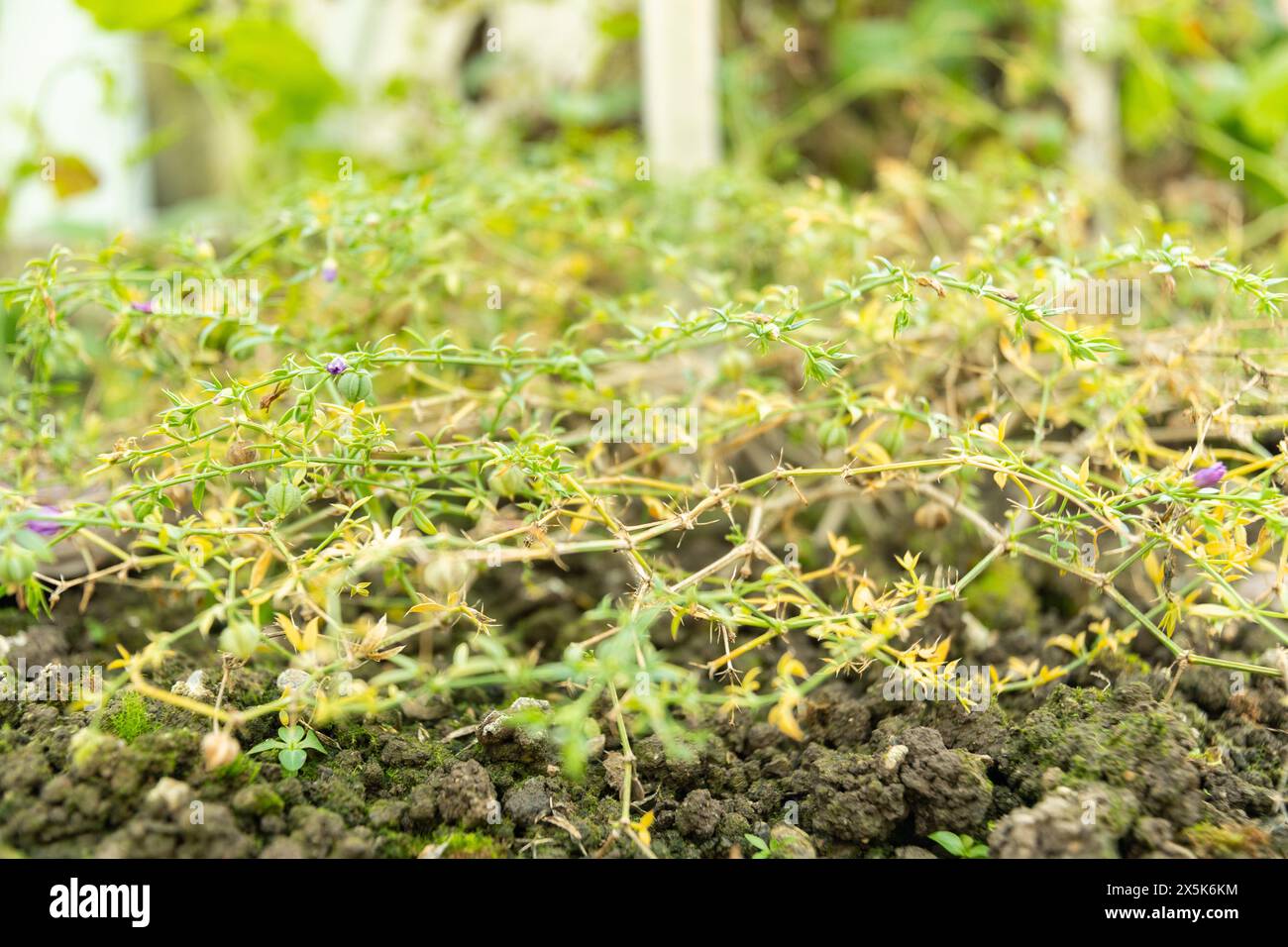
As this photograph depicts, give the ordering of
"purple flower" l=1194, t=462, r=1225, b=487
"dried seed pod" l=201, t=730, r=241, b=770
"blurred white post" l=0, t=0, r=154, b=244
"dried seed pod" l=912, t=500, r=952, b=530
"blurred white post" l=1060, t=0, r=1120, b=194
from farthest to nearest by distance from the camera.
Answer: "blurred white post" l=0, t=0, r=154, b=244 < "blurred white post" l=1060, t=0, r=1120, b=194 < "dried seed pod" l=912, t=500, r=952, b=530 < "purple flower" l=1194, t=462, r=1225, b=487 < "dried seed pod" l=201, t=730, r=241, b=770

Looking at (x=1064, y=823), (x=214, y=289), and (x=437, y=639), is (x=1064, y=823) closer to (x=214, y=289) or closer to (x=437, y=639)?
(x=437, y=639)

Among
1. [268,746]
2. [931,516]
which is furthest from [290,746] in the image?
[931,516]

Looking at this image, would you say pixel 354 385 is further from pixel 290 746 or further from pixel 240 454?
pixel 290 746

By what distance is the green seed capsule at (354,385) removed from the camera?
1.17 m

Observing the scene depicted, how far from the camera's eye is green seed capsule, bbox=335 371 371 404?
1169mm

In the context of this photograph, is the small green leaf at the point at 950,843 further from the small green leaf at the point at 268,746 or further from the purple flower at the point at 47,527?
the purple flower at the point at 47,527

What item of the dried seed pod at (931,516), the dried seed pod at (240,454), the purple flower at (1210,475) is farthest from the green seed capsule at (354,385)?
the purple flower at (1210,475)

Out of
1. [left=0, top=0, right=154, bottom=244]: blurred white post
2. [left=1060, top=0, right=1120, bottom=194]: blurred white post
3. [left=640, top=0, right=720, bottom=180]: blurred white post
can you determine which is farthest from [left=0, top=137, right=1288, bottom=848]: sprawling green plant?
[left=0, top=0, right=154, bottom=244]: blurred white post

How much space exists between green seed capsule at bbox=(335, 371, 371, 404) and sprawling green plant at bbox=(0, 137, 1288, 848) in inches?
0.4

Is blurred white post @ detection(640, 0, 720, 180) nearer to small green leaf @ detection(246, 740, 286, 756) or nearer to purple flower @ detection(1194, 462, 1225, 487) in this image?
purple flower @ detection(1194, 462, 1225, 487)

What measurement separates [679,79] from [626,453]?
1122 millimetres

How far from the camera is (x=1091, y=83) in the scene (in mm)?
2943

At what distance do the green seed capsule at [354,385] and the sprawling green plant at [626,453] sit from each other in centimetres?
1

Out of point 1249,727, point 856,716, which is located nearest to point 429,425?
point 856,716
